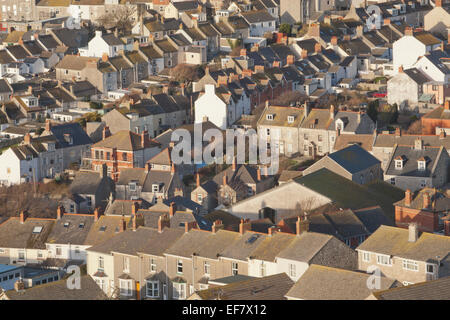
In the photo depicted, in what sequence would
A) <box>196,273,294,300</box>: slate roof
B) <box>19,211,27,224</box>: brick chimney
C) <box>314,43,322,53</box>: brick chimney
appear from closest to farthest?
<box>196,273,294,300</box>: slate roof, <box>19,211,27,224</box>: brick chimney, <box>314,43,322,53</box>: brick chimney

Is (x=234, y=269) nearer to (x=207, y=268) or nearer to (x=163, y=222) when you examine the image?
(x=207, y=268)

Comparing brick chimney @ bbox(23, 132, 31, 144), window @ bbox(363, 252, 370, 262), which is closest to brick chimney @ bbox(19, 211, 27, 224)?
brick chimney @ bbox(23, 132, 31, 144)

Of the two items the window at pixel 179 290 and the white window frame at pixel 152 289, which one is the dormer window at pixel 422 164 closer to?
the window at pixel 179 290

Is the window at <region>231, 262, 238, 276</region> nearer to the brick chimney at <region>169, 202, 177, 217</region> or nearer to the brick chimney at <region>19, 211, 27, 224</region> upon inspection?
the brick chimney at <region>169, 202, 177, 217</region>

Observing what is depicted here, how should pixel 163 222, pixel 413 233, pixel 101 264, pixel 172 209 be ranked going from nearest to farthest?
1. pixel 413 233
2. pixel 101 264
3. pixel 163 222
4. pixel 172 209

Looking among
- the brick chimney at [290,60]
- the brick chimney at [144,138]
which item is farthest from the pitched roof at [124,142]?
the brick chimney at [290,60]

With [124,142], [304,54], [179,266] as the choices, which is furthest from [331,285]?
[304,54]

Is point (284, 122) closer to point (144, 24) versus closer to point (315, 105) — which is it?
point (315, 105)
